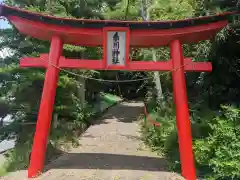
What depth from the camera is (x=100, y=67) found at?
8.47m

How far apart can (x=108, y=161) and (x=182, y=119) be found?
281 cm

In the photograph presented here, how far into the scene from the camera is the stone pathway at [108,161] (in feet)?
27.3

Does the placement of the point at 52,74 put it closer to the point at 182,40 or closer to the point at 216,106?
the point at 182,40

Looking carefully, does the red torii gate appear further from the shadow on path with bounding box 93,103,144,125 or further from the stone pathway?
the shadow on path with bounding box 93,103,144,125

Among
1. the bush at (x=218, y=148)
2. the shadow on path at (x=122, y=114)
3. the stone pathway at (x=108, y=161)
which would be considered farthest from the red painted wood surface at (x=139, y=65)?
the shadow on path at (x=122, y=114)

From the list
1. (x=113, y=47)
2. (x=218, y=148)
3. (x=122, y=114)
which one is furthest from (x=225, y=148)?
(x=122, y=114)

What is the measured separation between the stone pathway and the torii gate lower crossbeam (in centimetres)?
53

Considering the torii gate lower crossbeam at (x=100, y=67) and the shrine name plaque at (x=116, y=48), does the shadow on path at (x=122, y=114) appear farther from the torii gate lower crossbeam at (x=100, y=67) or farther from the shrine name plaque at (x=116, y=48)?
the shrine name plaque at (x=116, y=48)

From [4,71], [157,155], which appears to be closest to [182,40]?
[157,155]

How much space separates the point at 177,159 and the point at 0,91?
286 inches

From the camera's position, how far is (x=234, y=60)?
11.1 m

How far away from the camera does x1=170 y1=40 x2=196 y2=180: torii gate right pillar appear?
8.13m

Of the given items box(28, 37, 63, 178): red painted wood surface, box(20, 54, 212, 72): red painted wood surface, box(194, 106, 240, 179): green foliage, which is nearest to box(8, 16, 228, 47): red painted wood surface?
box(28, 37, 63, 178): red painted wood surface

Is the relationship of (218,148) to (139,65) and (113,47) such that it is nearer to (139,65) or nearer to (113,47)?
(139,65)
